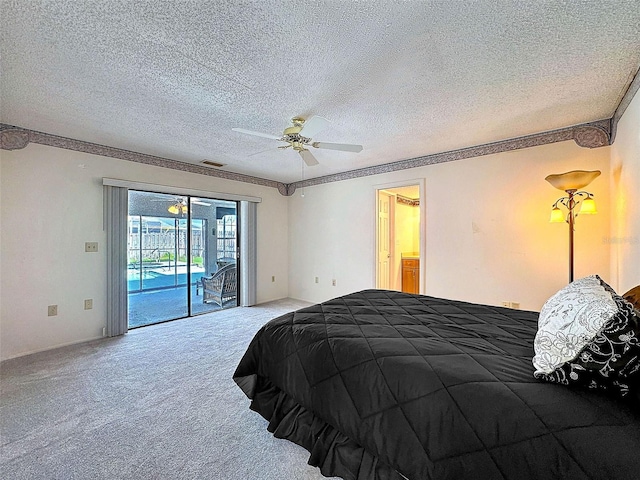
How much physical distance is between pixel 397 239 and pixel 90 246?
16.1ft

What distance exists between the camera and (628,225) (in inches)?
87.7

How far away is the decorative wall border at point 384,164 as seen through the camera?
2.86m

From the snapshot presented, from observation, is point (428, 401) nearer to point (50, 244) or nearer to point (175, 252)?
point (50, 244)

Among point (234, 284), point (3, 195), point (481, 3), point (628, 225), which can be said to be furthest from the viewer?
point (234, 284)

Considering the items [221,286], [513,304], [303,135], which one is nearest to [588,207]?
[513,304]

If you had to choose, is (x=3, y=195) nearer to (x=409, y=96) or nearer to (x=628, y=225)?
(x=409, y=96)

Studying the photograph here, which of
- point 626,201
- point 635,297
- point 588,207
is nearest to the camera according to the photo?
point 635,297

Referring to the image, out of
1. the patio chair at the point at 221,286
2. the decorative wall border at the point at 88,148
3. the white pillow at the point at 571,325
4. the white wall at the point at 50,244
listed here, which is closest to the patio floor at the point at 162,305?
the patio chair at the point at 221,286

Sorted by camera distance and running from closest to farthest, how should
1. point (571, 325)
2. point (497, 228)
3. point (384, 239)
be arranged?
point (571, 325) < point (497, 228) < point (384, 239)

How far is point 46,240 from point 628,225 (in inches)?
226

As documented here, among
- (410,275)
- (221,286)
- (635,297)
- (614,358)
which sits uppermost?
(635,297)

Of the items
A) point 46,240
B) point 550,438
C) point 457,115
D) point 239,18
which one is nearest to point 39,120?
point 46,240

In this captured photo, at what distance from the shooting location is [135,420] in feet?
6.26

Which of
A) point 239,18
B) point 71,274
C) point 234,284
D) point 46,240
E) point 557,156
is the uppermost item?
point 239,18
